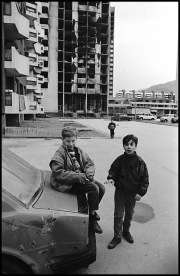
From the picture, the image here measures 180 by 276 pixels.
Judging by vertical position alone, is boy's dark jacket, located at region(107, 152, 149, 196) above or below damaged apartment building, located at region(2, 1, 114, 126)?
below

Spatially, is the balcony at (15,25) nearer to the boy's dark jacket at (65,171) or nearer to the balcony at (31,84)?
the boy's dark jacket at (65,171)

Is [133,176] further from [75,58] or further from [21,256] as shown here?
[75,58]

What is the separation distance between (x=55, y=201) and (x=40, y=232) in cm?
45

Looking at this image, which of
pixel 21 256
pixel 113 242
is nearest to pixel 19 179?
pixel 21 256

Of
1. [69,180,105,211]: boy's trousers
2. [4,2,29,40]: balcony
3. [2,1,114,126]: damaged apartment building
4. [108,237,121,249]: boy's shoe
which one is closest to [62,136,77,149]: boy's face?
[69,180,105,211]: boy's trousers

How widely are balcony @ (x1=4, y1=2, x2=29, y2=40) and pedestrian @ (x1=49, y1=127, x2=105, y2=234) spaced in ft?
52.6

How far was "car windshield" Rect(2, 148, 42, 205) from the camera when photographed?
2.38 m

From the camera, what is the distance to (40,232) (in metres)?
2.16

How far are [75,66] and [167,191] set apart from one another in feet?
237

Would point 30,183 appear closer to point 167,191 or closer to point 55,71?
point 167,191

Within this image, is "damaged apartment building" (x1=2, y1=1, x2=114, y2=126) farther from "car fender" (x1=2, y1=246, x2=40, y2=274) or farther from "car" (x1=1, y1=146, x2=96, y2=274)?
"car fender" (x1=2, y1=246, x2=40, y2=274)

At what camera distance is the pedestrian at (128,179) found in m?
3.27

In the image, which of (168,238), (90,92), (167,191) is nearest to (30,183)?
(168,238)

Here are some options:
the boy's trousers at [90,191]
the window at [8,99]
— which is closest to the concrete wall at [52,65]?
the window at [8,99]
